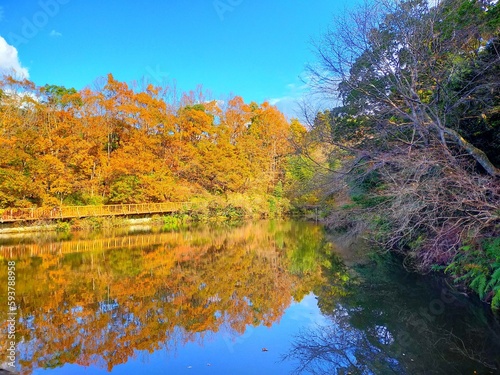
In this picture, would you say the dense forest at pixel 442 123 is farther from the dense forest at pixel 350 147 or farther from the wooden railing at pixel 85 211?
the wooden railing at pixel 85 211

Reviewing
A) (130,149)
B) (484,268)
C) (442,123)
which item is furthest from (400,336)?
(130,149)

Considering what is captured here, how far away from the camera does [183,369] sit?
183 inches

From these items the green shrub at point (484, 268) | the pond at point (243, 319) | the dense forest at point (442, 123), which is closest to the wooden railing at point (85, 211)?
the pond at point (243, 319)

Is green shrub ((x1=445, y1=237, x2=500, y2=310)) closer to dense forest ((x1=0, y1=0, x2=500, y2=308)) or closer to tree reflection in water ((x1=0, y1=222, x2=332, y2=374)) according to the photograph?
dense forest ((x1=0, y1=0, x2=500, y2=308))

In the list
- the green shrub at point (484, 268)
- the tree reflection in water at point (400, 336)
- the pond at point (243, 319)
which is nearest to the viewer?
the tree reflection in water at point (400, 336)

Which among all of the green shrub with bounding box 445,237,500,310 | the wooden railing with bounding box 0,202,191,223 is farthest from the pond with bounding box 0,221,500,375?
the wooden railing with bounding box 0,202,191,223

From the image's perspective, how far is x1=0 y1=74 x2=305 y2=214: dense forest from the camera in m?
20.2

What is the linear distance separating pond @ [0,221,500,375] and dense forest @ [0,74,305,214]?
10359 mm

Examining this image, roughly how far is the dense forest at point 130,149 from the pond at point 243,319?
34.0 feet

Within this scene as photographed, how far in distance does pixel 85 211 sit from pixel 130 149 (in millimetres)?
5582

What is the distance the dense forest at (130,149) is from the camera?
20.2 metres

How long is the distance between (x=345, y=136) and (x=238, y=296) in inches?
223

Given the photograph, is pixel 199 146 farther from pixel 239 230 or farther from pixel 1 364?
pixel 1 364

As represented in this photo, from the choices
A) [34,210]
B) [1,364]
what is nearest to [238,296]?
[1,364]
